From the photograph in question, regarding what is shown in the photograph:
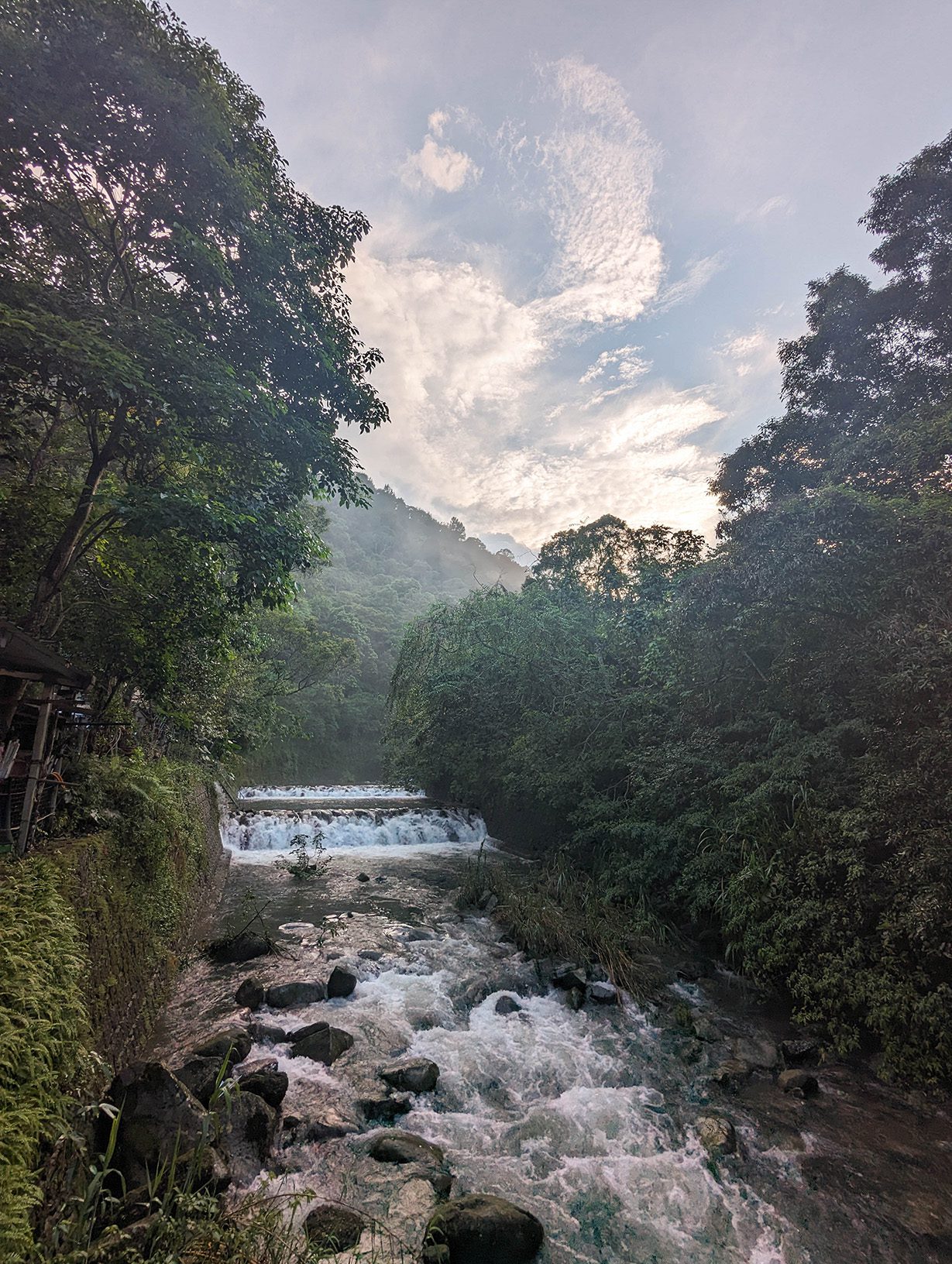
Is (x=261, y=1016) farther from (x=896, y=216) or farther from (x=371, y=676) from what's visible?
(x=371, y=676)

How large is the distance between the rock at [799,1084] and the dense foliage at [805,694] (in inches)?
19.2

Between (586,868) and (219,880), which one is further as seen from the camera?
(586,868)

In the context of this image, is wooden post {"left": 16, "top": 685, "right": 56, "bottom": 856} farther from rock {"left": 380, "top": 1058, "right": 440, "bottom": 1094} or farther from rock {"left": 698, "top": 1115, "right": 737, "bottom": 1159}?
rock {"left": 698, "top": 1115, "right": 737, "bottom": 1159}

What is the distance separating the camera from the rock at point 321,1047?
5.25 meters

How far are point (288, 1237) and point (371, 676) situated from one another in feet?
139

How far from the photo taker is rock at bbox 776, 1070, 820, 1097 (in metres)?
5.23

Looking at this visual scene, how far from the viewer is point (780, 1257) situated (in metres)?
3.54

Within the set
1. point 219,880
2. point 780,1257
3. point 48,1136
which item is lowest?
point 219,880

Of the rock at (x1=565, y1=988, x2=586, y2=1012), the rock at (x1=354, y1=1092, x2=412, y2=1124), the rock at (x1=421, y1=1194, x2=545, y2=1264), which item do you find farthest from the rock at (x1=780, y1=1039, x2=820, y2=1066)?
the rock at (x1=354, y1=1092, x2=412, y2=1124)

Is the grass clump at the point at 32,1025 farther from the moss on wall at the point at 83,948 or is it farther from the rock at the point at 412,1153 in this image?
the rock at the point at 412,1153

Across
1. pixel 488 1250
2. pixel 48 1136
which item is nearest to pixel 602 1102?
pixel 488 1250

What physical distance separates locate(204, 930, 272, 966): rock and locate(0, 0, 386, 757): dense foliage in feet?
12.9

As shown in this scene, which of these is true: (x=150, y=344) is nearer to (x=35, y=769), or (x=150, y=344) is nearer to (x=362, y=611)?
(x=35, y=769)

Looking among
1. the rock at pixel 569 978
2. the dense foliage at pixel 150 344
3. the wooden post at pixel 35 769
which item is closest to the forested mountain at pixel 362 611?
the dense foliage at pixel 150 344
